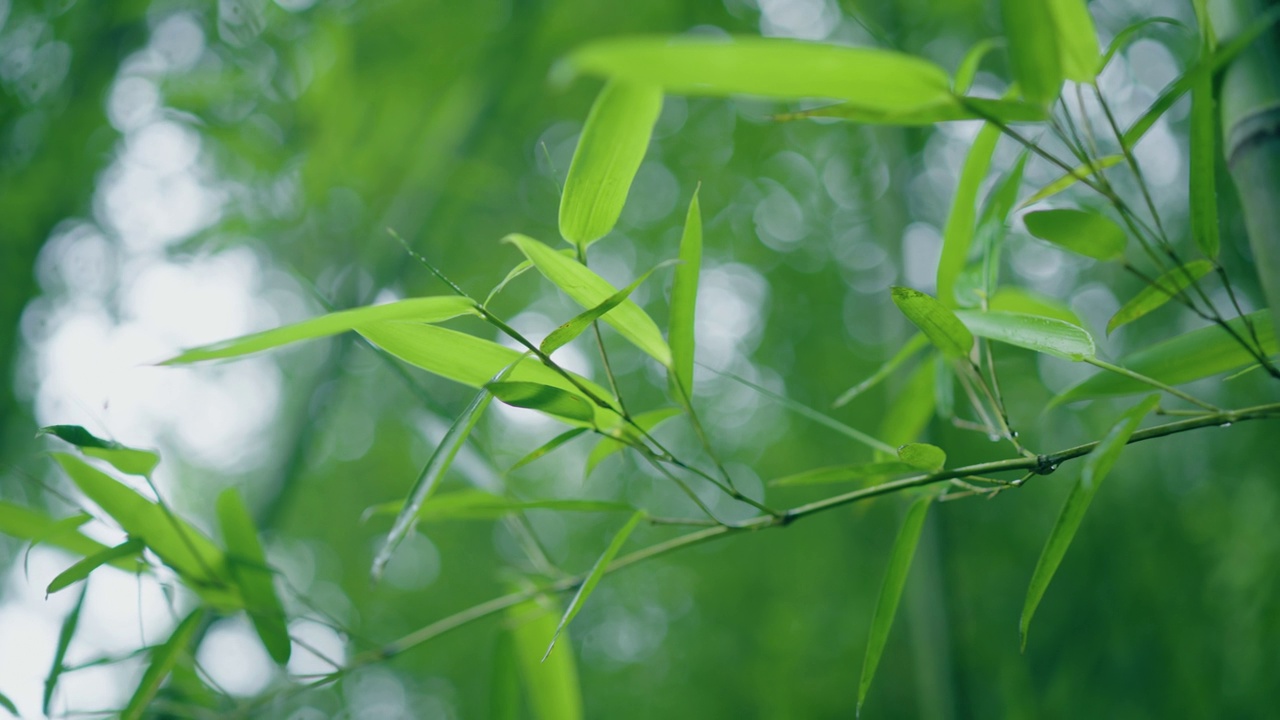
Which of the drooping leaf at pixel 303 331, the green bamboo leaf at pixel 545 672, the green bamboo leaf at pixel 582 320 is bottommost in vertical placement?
the green bamboo leaf at pixel 545 672

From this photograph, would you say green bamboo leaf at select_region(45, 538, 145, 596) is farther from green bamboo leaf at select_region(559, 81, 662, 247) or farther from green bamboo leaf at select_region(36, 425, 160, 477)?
A: green bamboo leaf at select_region(559, 81, 662, 247)

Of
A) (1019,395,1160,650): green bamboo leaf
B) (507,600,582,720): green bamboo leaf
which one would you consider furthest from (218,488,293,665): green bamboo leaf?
(1019,395,1160,650): green bamboo leaf

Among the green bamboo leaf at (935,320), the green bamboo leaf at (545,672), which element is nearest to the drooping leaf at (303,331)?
the green bamboo leaf at (935,320)

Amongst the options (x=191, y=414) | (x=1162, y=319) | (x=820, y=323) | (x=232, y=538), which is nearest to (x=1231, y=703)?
(x=1162, y=319)

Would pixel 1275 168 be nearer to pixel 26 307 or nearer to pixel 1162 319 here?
pixel 1162 319

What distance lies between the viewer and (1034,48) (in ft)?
0.62

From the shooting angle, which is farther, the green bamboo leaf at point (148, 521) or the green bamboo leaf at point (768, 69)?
the green bamboo leaf at point (148, 521)

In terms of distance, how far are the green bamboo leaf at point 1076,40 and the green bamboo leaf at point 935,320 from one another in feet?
0.23

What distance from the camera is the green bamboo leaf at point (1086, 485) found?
0.67 ft

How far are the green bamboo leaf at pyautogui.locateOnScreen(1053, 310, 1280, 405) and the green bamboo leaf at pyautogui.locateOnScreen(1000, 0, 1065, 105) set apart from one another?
0.39ft

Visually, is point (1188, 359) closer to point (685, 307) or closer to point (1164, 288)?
point (1164, 288)

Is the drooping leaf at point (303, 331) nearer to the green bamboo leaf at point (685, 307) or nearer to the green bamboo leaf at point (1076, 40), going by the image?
the green bamboo leaf at point (685, 307)

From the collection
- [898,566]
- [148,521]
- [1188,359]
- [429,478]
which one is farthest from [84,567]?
[1188,359]

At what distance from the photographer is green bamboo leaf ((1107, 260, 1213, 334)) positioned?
0.23 m
